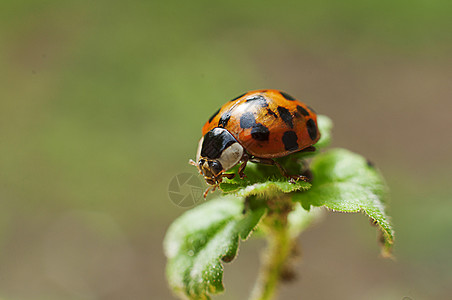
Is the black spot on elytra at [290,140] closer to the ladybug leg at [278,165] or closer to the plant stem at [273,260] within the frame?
the ladybug leg at [278,165]

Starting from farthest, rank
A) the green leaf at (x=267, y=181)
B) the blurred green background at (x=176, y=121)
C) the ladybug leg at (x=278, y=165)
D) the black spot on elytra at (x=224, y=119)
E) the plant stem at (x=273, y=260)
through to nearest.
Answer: the blurred green background at (x=176, y=121) < the plant stem at (x=273, y=260) < the black spot on elytra at (x=224, y=119) < the ladybug leg at (x=278, y=165) < the green leaf at (x=267, y=181)

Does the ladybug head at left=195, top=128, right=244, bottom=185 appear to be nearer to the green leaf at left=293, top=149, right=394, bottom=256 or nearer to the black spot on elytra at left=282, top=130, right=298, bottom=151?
the black spot on elytra at left=282, top=130, right=298, bottom=151

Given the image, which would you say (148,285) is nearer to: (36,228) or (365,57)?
(36,228)

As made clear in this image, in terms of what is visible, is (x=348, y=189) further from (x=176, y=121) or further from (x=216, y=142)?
(x=176, y=121)

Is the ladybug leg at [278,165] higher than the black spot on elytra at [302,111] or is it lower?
lower

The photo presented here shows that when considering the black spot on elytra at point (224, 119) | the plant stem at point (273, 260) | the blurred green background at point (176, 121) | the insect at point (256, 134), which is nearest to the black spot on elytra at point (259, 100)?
the insect at point (256, 134)

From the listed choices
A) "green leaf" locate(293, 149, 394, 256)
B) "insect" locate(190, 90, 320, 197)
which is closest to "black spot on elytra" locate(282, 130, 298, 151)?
"insect" locate(190, 90, 320, 197)

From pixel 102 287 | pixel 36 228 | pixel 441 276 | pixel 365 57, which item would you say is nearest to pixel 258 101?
pixel 441 276
